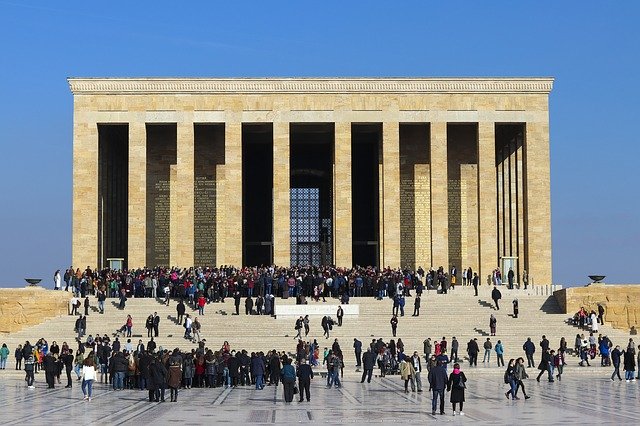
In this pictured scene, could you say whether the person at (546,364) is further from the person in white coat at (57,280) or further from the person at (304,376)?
the person in white coat at (57,280)

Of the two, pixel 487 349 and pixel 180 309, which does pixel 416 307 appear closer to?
pixel 487 349

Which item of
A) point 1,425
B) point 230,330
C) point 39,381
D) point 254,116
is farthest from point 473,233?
point 1,425

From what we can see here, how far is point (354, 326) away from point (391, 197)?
48.1 ft

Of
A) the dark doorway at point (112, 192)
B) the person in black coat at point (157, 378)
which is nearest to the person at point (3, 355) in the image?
the person in black coat at point (157, 378)

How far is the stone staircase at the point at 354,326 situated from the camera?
37.7 meters

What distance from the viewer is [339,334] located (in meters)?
38.5

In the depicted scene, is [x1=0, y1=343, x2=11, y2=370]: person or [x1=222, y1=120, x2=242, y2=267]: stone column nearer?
[x1=0, y1=343, x2=11, y2=370]: person

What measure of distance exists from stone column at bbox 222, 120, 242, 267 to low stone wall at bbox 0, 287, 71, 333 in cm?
1107

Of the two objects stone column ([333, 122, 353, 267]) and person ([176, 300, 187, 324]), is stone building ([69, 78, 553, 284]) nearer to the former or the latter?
stone column ([333, 122, 353, 267])

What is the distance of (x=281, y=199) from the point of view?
5300 cm

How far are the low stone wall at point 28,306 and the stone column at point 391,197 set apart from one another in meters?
16.0

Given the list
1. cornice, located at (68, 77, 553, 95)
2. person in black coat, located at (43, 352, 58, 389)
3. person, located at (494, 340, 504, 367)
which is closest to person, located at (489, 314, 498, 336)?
person, located at (494, 340, 504, 367)

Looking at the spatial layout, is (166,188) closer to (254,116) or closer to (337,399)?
(254,116)

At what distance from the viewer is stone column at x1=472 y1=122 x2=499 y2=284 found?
53.2m
